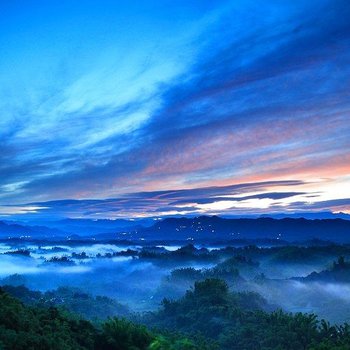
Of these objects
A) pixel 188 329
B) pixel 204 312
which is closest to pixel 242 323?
pixel 204 312

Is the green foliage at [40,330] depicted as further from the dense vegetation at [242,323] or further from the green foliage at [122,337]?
the dense vegetation at [242,323]

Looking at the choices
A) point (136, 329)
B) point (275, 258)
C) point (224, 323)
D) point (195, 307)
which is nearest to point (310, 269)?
point (275, 258)

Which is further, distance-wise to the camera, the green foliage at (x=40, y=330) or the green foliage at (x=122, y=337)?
the green foliage at (x=122, y=337)

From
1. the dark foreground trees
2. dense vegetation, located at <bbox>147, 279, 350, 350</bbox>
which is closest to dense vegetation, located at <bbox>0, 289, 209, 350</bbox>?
the dark foreground trees

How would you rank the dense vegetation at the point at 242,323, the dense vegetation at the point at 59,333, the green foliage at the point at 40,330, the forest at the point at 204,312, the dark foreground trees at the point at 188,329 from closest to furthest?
the green foliage at the point at 40,330, the dense vegetation at the point at 59,333, the dark foreground trees at the point at 188,329, the forest at the point at 204,312, the dense vegetation at the point at 242,323

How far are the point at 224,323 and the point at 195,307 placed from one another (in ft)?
46.2

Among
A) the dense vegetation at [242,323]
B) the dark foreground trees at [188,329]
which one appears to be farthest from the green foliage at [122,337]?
the dense vegetation at [242,323]

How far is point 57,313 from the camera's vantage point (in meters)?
18.8

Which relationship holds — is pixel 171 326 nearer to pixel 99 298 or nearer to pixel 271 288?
pixel 99 298

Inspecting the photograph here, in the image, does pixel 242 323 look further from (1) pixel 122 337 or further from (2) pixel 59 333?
(2) pixel 59 333

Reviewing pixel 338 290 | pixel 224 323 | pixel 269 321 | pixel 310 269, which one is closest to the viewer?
pixel 269 321

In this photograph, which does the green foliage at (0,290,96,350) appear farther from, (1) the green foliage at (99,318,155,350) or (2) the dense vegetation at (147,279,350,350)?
(2) the dense vegetation at (147,279,350,350)

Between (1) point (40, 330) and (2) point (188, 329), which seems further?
(2) point (188, 329)

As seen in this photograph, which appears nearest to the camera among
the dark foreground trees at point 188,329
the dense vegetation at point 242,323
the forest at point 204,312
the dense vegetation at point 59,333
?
the dense vegetation at point 59,333
